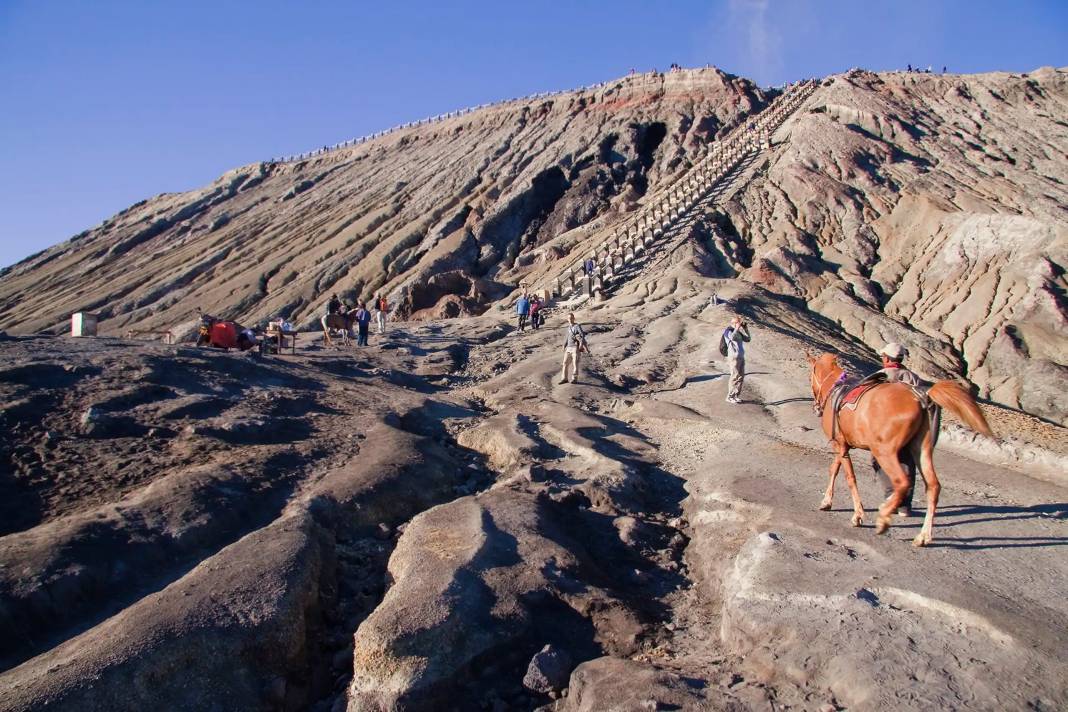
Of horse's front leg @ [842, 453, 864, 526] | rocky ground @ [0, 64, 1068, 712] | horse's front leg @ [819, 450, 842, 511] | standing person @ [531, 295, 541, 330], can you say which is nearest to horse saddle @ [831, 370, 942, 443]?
horse's front leg @ [819, 450, 842, 511]

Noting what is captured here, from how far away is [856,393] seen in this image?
651 cm

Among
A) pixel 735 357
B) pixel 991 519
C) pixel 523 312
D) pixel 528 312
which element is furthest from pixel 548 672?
pixel 528 312

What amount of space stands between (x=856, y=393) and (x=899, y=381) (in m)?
0.40

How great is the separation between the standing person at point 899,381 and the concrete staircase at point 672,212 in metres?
17.3

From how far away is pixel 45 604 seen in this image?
501 cm

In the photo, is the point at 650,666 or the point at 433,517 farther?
the point at 433,517

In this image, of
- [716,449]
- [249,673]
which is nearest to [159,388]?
[249,673]

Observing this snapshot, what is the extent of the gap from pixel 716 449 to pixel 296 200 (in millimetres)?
54446

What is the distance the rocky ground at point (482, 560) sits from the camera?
14.3 feet

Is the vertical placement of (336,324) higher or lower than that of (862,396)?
higher

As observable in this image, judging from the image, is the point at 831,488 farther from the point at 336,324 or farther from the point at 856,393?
the point at 336,324

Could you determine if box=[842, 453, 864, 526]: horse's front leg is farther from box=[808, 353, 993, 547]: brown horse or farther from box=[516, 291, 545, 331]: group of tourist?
box=[516, 291, 545, 331]: group of tourist

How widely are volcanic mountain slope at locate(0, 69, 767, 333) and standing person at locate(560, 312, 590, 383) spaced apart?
584 inches

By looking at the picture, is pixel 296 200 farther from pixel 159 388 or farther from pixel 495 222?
pixel 159 388
